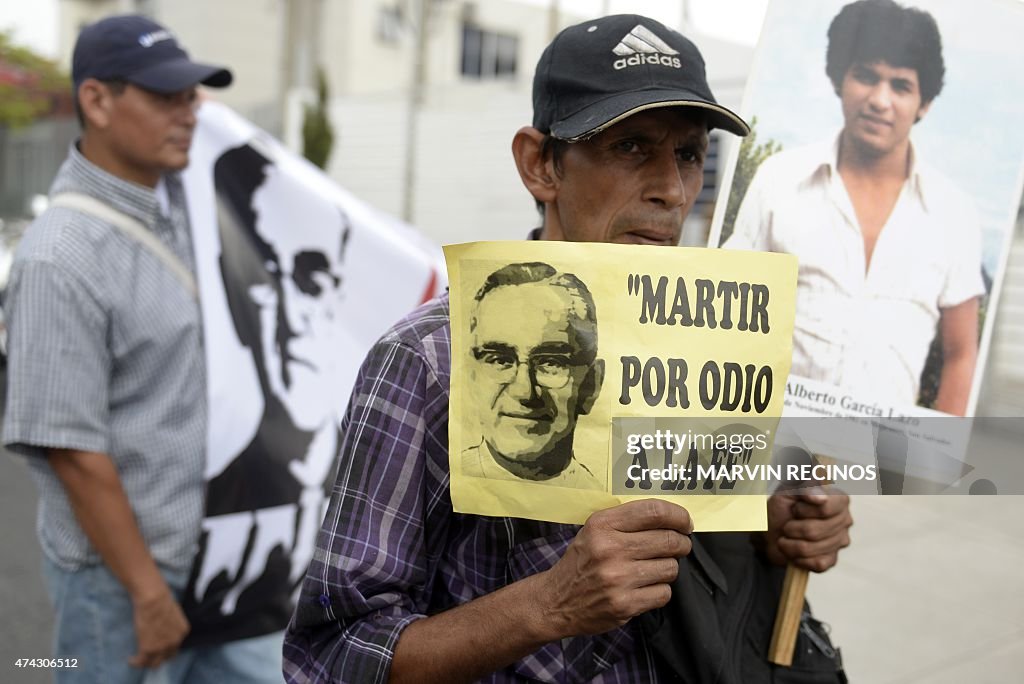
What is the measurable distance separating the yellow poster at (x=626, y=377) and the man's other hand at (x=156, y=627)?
1.39 metres

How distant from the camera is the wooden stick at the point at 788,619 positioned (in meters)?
1.41

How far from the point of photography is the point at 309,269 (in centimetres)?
305

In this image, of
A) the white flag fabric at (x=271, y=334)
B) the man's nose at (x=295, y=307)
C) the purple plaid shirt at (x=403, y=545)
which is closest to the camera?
the purple plaid shirt at (x=403, y=545)

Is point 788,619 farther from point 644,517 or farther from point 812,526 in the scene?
point 644,517

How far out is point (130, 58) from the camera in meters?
2.42

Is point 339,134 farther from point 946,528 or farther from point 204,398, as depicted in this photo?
point 204,398

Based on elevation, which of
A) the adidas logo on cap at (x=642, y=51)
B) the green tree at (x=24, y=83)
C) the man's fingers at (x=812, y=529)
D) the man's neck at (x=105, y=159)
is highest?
the adidas logo on cap at (x=642, y=51)

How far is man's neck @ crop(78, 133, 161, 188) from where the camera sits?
2396 millimetres

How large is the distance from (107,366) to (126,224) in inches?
14.3

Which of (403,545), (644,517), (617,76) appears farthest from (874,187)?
(403,545)

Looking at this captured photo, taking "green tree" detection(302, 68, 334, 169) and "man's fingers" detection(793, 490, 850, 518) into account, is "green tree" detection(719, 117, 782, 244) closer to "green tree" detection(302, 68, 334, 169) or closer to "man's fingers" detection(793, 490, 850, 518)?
"man's fingers" detection(793, 490, 850, 518)

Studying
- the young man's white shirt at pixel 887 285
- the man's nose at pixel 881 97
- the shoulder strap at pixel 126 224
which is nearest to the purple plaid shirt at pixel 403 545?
the young man's white shirt at pixel 887 285

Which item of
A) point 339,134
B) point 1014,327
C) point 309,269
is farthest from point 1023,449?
point 339,134

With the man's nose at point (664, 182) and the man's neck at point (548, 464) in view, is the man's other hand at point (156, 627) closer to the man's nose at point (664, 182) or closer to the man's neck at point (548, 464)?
the man's neck at point (548, 464)
